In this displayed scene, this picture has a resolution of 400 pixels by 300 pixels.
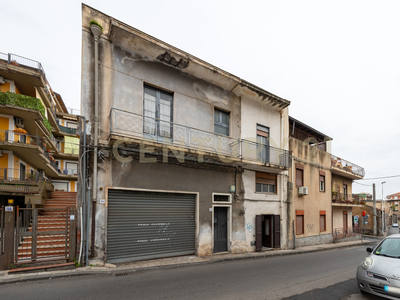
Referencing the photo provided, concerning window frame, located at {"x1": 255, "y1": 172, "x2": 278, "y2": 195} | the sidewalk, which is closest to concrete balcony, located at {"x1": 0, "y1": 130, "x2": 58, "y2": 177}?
the sidewalk

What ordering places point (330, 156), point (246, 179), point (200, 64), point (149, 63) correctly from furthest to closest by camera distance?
point (330, 156)
point (246, 179)
point (200, 64)
point (149, 63)

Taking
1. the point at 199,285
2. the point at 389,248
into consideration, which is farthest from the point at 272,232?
the point at 199,285

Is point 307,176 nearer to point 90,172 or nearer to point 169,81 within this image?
point 169,81

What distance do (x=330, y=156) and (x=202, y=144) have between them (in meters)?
14.2

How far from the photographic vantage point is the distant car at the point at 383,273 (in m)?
4.91

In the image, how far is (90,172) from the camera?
8352mm

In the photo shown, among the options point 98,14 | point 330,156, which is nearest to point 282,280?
point 98,14

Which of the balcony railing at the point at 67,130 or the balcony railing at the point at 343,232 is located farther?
the balcony railing at the point at 67,130

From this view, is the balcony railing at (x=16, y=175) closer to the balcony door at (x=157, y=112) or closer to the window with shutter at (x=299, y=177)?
the balcony door at (x=157, y=112)

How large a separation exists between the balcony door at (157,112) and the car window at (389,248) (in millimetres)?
7736

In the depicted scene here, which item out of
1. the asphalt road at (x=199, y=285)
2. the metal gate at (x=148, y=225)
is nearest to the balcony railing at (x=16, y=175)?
the metal gate at (x=148, y=225)

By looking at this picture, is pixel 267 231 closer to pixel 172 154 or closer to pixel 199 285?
pixel 172 154

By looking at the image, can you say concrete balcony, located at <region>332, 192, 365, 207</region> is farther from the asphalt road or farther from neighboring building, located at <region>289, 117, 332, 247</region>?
the asphalt road

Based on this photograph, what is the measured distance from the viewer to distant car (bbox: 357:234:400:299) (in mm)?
4914
